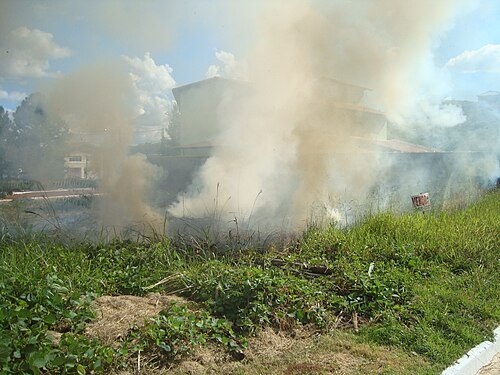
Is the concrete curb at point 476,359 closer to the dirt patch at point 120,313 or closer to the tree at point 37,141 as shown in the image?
the dirt patch at point 120,313

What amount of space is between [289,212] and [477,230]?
3019 millimetres

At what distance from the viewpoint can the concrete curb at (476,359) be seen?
307cm

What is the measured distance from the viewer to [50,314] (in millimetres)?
2834

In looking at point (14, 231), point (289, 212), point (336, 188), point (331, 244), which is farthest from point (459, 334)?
point (336, 188)

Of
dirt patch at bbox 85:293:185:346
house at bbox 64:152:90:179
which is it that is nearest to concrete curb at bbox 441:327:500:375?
dirt patch at bbox 85:293:185:346

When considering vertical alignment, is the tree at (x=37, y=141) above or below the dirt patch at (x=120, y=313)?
above

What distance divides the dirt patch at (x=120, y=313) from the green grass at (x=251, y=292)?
93mm

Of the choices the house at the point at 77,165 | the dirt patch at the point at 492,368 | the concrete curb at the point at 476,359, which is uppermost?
the house at the point at 77,165

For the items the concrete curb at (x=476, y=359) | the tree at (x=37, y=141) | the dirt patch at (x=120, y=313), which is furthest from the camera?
the tree at (x=37, y=141)

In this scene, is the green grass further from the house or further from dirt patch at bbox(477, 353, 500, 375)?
the house

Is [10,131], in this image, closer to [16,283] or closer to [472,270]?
[16,283]

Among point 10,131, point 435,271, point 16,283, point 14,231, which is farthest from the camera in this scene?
point 10,131

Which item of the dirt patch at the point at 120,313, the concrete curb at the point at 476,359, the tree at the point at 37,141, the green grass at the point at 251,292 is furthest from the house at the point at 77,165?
the concrete curb at the point at 476,359

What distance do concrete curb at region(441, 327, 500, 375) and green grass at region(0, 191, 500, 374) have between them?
6cm
